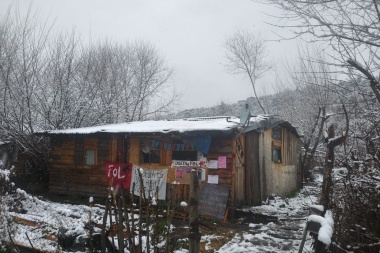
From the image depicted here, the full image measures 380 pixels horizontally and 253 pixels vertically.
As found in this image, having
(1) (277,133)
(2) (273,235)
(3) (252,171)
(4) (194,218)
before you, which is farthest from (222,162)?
(4) (194,218)

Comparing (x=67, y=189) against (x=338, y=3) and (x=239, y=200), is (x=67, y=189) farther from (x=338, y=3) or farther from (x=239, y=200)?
(x=338, y=3)

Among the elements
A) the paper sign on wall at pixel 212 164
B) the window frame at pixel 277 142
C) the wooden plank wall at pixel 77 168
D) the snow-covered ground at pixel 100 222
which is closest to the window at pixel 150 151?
the wooden plank wall at pixel 77 168

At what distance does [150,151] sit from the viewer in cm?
1197

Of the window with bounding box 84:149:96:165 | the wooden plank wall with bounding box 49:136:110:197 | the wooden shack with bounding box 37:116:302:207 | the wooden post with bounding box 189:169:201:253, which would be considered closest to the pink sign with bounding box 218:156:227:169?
the wooden shack with bounding box 37:116:302:207

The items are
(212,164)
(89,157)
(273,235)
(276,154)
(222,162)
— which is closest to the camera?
(273,235)

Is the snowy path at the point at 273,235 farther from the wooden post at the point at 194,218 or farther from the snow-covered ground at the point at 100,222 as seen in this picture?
the wooden post at the point at 194,218

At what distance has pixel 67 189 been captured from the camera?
14.0 meters

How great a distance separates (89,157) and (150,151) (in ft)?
11.0

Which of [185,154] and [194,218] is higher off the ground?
[185,154]

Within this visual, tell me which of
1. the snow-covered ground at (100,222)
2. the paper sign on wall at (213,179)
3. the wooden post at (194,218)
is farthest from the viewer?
the paper sign on wall at (213,179)

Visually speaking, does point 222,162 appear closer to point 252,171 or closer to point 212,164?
point 212,164

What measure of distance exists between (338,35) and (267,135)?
9.69 m

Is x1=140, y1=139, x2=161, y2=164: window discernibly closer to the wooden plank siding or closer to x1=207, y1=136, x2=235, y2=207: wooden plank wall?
x1=207, y1=136, x2=235, y2=207: wooden plank wall

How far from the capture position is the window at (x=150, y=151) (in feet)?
38.5
